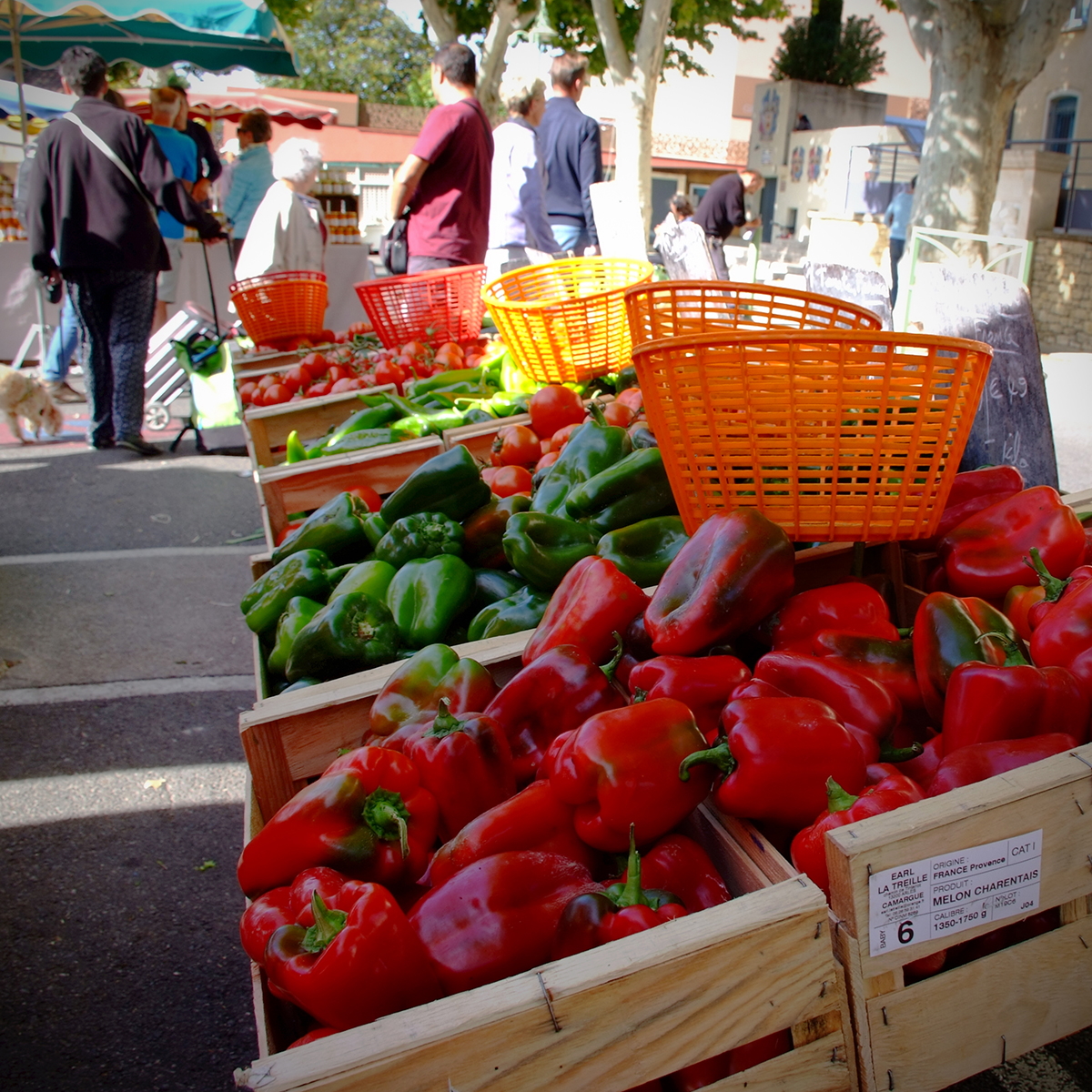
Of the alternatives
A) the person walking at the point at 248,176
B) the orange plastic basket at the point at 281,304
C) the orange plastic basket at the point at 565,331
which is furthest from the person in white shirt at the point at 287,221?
the orange plastic basket at the point at 565,331

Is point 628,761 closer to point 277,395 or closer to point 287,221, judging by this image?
point 277,395

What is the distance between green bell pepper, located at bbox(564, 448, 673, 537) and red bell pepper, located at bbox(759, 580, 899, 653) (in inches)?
25.8

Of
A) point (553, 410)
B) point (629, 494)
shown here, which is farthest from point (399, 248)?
point (629, 494)

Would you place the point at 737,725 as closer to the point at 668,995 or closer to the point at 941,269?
the point at 668,995

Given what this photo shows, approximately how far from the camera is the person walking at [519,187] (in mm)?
6188

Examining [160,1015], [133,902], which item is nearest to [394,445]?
[133,902]

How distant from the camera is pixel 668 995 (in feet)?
3.50

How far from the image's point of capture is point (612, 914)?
1248 millimetres

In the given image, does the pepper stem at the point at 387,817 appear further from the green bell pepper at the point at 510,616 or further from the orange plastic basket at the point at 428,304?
the orange plastic basket at the point at 428,304

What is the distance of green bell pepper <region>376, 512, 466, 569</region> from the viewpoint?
2596mm

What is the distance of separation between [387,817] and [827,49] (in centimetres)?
3307

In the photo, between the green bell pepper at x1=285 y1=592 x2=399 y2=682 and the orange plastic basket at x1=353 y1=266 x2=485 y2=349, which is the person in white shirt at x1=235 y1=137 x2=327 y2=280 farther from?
the green bell pepper at x1=285 y1=592 x2=399 y2=682

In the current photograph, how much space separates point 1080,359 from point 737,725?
8.33 m

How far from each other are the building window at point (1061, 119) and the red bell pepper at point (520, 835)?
23.5 meters
